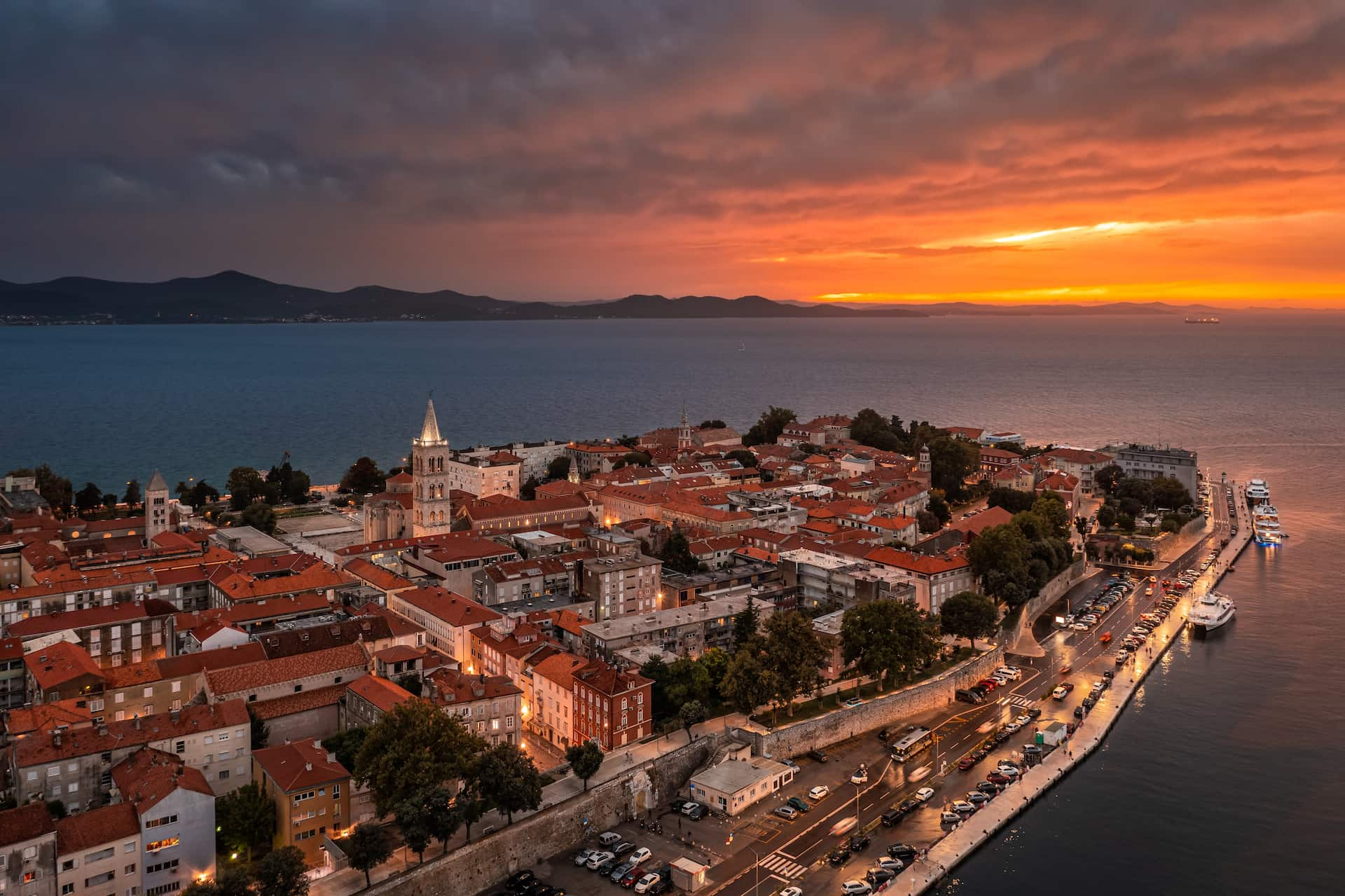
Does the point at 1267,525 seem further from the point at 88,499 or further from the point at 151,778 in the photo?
the point at 88,499

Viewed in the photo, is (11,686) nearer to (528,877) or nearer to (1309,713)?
(528,877)

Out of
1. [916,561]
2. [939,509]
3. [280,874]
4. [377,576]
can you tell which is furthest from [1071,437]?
[280,874]

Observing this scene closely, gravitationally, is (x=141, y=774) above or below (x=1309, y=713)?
above

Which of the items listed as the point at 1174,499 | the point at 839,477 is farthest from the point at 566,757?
the point at 1174,499

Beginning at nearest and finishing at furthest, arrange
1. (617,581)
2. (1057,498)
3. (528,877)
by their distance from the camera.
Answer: (528,877)
(617,581)
(1057,498)

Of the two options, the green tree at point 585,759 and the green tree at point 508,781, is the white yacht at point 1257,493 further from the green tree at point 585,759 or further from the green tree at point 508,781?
the green tree at point 508,781

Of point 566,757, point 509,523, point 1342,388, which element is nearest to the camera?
point 566,757

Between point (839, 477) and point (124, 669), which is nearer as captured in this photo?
point (124, 669)

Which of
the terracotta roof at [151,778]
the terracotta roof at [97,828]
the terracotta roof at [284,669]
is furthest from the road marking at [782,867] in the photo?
the terracotta roof at [97,828]
